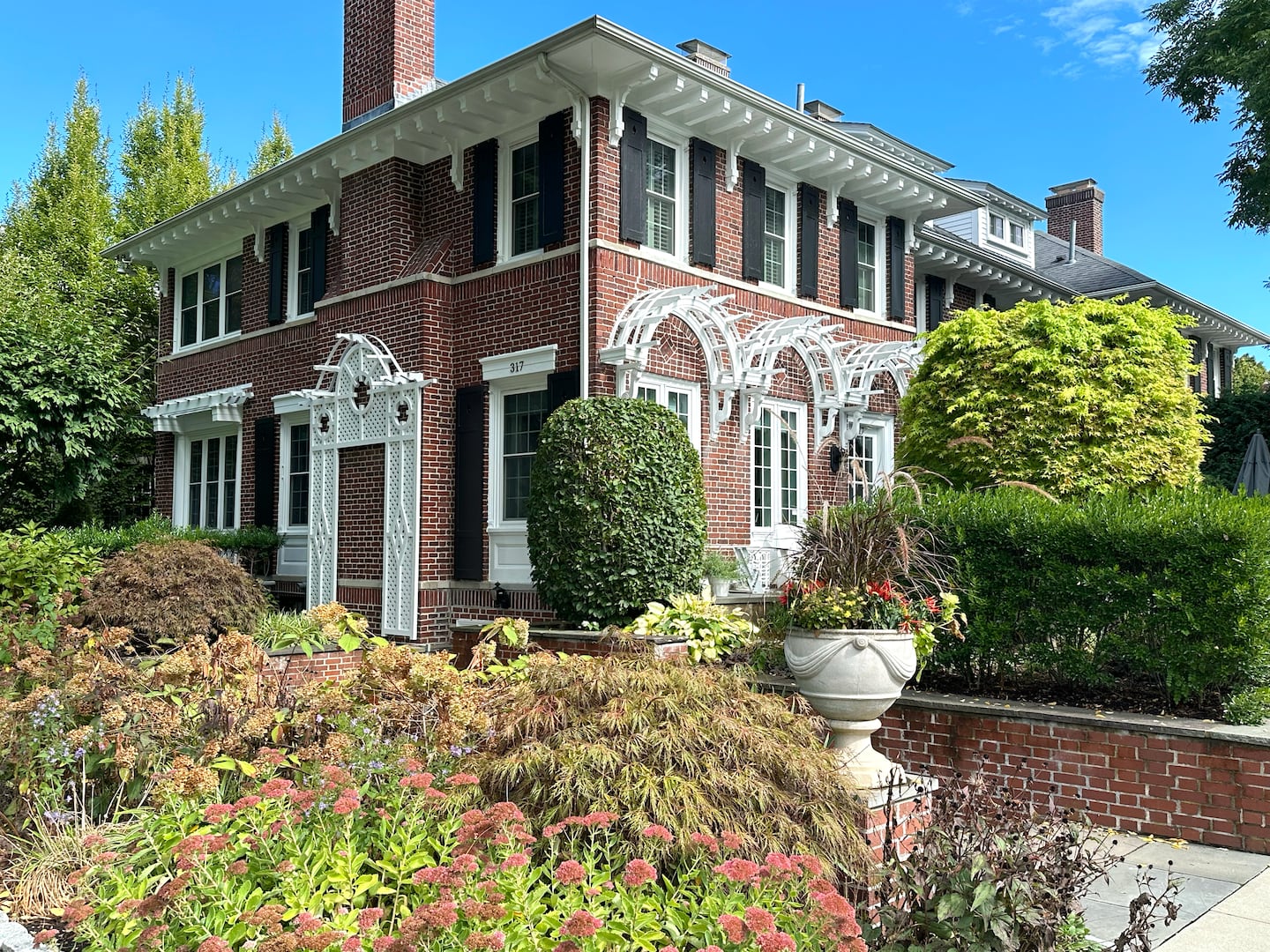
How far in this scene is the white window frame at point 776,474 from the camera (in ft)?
41.2

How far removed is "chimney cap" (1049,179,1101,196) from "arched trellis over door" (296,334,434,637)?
895 inches

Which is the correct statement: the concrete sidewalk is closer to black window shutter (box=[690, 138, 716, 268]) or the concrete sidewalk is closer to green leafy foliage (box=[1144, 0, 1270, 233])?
black window shutter (box=[690, 138, 716, 268])

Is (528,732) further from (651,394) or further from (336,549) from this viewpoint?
(336,549)

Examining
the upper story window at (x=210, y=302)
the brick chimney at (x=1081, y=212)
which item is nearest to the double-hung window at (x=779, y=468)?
the upper story window at (x=210, y=302)

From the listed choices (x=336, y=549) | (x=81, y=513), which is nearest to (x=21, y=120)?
(x=81, y=513)

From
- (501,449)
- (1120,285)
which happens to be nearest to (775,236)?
(501,449)

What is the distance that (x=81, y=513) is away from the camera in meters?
19.6

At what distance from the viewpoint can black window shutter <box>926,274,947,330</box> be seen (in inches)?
684

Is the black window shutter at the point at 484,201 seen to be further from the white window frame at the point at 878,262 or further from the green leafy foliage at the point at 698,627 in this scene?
the white window frame at the point at 878,262

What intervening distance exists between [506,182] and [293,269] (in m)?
5.02

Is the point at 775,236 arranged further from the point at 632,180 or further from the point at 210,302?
the point at 210,302

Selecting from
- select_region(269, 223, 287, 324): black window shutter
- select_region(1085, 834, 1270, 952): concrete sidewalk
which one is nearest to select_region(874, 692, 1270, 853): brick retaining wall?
select_region(1085, 834, 1270, 952): concrete sidewalk

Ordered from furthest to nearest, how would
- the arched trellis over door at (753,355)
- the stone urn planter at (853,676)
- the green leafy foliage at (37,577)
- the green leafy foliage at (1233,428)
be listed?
the green leafy foliage at (1233,428) < the arched trellis over door at (753,355) < the green leafy foliage at (37,577) < the stone urn planter at (853,676)

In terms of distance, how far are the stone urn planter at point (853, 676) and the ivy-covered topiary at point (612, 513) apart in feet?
12.8
